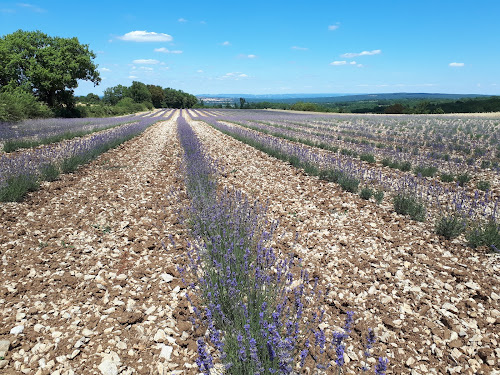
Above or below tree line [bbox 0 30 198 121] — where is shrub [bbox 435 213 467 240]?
below

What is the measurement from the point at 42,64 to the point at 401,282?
39.9m

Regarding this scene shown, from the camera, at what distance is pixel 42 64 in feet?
Result: 102

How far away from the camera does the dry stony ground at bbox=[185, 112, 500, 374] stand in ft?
9.57

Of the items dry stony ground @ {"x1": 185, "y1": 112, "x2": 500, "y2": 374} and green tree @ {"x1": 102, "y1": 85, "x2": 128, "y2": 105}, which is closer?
dry stony ground @ {"x1": 185, "y1": 112, "x2": 500, "y2": 374}

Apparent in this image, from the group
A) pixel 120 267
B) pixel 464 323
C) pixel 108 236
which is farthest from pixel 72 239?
pixel 464 323

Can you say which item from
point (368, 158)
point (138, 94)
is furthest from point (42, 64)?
point (138, 94)

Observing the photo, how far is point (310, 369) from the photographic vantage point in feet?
9.00

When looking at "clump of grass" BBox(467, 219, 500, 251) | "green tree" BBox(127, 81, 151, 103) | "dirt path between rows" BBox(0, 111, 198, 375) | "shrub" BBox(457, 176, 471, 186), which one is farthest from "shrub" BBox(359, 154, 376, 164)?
"green tree" BBox(127, 81, 151, 103)

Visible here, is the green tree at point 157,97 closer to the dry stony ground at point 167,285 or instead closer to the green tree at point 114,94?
the green tree at point 114,94

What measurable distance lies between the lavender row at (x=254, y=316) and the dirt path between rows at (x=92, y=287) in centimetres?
45

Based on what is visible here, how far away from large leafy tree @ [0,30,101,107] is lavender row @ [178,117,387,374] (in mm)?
34939

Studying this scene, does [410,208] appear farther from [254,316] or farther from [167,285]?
[167,285]

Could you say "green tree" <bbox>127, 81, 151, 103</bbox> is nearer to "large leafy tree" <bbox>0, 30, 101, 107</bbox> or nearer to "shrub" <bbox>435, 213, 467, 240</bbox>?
"large leafy tree" <bbox>0, 30, 101, 107</bbox>

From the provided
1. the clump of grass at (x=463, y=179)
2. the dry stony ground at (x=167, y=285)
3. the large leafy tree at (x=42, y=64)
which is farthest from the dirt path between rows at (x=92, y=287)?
the large leafy tree at (x=42, y=64)
